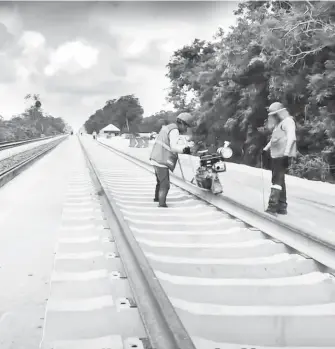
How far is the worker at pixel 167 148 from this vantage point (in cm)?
852

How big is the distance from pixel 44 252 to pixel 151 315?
269 cm

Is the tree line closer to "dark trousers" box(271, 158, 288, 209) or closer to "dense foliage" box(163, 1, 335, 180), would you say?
"dense foliage" box(163, 1, 335, 180)

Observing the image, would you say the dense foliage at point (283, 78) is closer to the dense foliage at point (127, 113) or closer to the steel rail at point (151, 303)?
the steel rail at point (151, 303)

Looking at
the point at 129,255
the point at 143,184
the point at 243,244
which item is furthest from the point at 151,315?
the point at 143,184

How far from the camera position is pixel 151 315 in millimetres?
3547

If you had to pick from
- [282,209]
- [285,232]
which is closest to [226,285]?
[285,232]

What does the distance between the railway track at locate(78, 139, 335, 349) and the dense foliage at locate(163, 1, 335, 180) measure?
40.1 feet

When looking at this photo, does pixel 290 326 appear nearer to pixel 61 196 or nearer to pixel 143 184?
pixel 61 196

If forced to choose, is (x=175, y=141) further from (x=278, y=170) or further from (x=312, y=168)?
(x=312, y=168)

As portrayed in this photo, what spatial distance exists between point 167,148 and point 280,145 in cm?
220

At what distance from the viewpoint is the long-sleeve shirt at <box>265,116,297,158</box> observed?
7188 millimetres

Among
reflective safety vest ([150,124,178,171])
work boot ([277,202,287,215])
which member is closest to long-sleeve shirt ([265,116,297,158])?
work boot ([277,202,287,215])

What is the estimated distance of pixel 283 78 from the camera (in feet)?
68.2

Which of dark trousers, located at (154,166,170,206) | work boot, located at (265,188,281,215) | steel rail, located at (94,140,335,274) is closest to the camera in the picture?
steel rail, located at (94,140,335,274)
